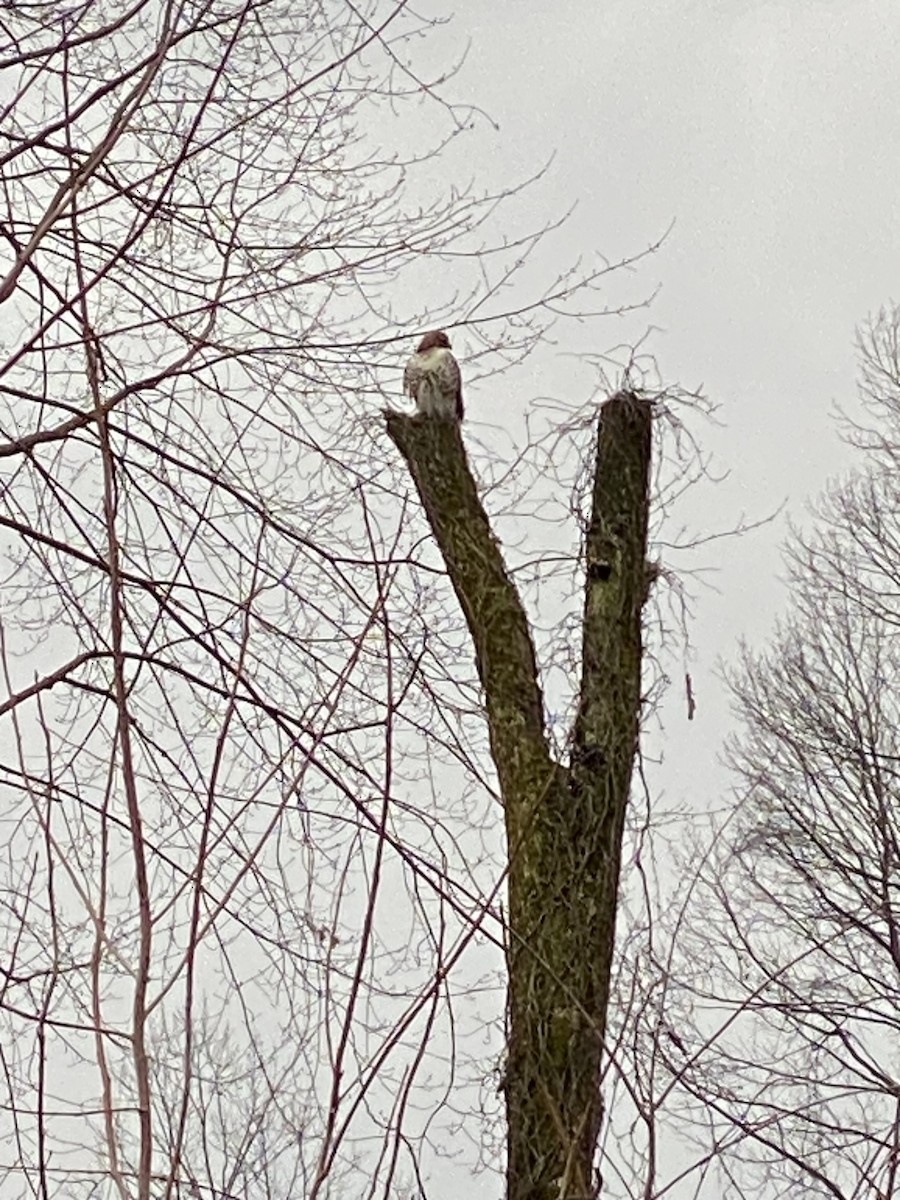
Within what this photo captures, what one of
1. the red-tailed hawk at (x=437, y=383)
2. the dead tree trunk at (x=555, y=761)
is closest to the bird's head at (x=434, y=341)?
the red-tailed hawk at (x=437, y=383)

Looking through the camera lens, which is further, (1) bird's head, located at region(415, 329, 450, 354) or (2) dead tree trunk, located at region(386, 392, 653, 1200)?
(1) bird's head, located at region(415, 329, 450, 354)

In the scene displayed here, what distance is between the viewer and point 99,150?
163cm

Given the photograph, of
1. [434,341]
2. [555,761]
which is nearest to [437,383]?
[434,341]

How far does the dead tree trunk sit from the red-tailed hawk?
0.04 meters

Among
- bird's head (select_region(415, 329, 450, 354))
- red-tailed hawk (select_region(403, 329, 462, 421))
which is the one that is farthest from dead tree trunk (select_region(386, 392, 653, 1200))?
bird's head (select_region(415, 329, 450, 354))

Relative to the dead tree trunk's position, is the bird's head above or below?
above

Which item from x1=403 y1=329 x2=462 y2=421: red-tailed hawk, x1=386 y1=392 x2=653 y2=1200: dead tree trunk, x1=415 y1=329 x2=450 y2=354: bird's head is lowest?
x1=386 y1=392 x2=653 y2=1200: dead tree trunk

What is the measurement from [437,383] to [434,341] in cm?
14

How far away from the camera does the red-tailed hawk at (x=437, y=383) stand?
150 inches

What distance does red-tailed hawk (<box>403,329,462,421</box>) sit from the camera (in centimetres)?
380

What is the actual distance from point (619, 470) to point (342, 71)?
1.17m

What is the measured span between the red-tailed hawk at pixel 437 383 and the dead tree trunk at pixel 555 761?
38mm

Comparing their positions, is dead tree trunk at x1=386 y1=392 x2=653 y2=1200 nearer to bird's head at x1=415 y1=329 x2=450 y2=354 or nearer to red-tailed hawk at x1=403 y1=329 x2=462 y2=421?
red-tailed hawk at x1=403 y1=329 x2=462 y2=421

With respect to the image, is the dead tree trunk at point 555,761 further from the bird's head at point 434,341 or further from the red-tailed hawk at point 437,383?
the bird's head at point 434,341
